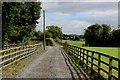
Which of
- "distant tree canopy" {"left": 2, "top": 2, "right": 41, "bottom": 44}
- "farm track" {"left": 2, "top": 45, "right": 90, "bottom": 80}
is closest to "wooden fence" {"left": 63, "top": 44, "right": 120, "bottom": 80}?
"farm track" {"left": 2, "top": 45, "right": 90, "bottom": 80}

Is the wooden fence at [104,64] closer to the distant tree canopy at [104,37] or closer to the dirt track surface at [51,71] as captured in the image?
the dirt track surface at [51,71]

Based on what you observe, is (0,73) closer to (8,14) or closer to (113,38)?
(8,14)

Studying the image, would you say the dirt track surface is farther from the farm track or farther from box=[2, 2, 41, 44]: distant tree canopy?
box=[2, 2, 41, 44]: distant tree canopy

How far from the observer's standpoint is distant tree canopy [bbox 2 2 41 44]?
2930 centimetres

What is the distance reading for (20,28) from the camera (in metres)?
40.4

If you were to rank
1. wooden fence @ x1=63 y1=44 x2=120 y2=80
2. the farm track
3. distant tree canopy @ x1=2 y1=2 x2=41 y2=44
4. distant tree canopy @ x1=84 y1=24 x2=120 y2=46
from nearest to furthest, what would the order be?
wooden fence @ x1=63 y1=44 x2=120 y2=80 → the farm track → distant tree canopy @ x1=2 y1=2 x2=41 y2=44 → distant tree canopy @ x1=84 y1=24 x2=120 y2=46

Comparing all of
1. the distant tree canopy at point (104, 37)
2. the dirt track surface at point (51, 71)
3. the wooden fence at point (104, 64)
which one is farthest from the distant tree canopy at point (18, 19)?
the distant tree canopy at point (104, 37)

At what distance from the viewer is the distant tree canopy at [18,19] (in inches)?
1153

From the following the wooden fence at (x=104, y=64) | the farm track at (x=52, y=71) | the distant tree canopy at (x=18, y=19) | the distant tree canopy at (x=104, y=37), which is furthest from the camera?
the distant tree canopy at (x=104, y=37)

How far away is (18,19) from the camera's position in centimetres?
3625

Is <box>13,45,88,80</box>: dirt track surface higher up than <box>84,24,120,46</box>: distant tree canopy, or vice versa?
<box>84,24,120,46</box>: distant tree canopy

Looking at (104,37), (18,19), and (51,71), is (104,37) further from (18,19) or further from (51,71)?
(51,71)

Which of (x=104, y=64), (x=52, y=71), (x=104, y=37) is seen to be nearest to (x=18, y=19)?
(x=52, y=71)

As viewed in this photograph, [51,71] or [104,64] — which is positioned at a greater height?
[104,64]
